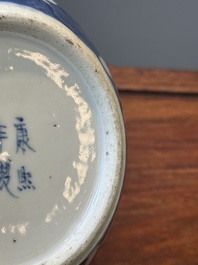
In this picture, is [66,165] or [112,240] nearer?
[66,165]

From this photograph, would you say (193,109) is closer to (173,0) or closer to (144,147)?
(144,147)

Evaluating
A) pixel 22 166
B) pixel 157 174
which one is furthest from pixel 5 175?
pixel 157 174

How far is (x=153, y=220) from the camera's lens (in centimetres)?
86

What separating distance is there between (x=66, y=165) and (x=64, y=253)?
0.10 meters

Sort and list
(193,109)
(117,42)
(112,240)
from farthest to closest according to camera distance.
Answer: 1. (117,42)
2. (193,109)
3. (112,240)

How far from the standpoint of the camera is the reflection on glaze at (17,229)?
2.03 feet

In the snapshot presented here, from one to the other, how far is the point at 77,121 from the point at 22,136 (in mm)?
67

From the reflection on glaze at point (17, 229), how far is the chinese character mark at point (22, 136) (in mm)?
82

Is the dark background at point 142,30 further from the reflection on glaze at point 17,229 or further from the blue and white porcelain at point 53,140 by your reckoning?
the reflection on glaze at point 17,229

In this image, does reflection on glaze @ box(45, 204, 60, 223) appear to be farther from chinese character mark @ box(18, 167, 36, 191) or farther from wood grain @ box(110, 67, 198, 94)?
wood grain @ box(110, 67, 198, 94)

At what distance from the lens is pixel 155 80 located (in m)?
0.93

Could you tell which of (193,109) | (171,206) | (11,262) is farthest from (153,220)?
(11,262)

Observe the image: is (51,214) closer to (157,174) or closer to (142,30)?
(157,174)

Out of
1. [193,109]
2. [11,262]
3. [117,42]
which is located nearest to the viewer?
[11,262]
